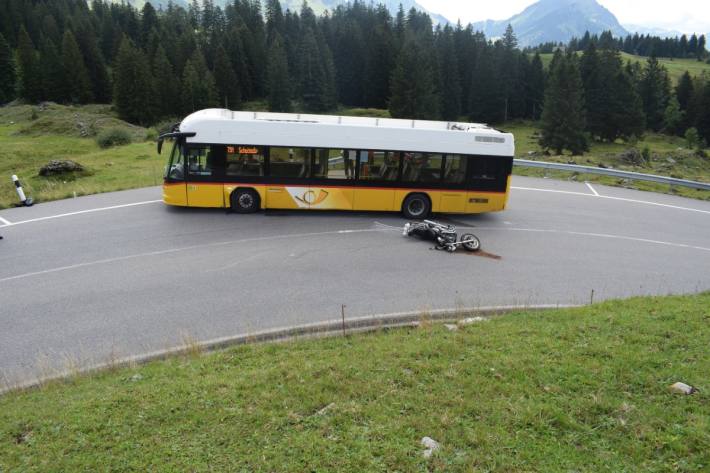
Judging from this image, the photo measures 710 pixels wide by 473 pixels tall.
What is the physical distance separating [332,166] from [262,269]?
5992 mm

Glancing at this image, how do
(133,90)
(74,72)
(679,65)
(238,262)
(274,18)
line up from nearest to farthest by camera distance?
(238,262)
(133,90)
(74,72)
(274,18)
(679,65)

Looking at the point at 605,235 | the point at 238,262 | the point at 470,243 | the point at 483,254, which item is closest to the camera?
the point at 238,262

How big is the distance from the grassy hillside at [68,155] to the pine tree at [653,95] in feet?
266

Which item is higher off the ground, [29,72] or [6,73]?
[6,73]

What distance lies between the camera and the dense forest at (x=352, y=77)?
235 feet

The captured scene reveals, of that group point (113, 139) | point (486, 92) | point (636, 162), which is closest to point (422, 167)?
point (636, 162)

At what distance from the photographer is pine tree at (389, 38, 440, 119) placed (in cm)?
7194

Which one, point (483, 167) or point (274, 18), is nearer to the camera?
point (483, 167)

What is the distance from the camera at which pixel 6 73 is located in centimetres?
8756

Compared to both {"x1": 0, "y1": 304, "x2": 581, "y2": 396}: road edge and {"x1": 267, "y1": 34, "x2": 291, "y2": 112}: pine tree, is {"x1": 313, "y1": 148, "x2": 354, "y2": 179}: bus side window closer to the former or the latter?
{"x1": 0, "y1": 304, "x2": 581, "y2": 396}: road edge

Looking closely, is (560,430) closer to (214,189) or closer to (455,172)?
(455,172)

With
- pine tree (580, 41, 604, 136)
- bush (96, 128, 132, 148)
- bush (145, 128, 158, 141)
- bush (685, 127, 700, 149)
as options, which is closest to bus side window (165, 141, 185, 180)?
bush (145, 128, 158, 141)

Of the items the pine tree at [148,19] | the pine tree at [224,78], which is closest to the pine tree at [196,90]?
the pine tree at [224,78]

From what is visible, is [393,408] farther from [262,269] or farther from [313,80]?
[313,80]
